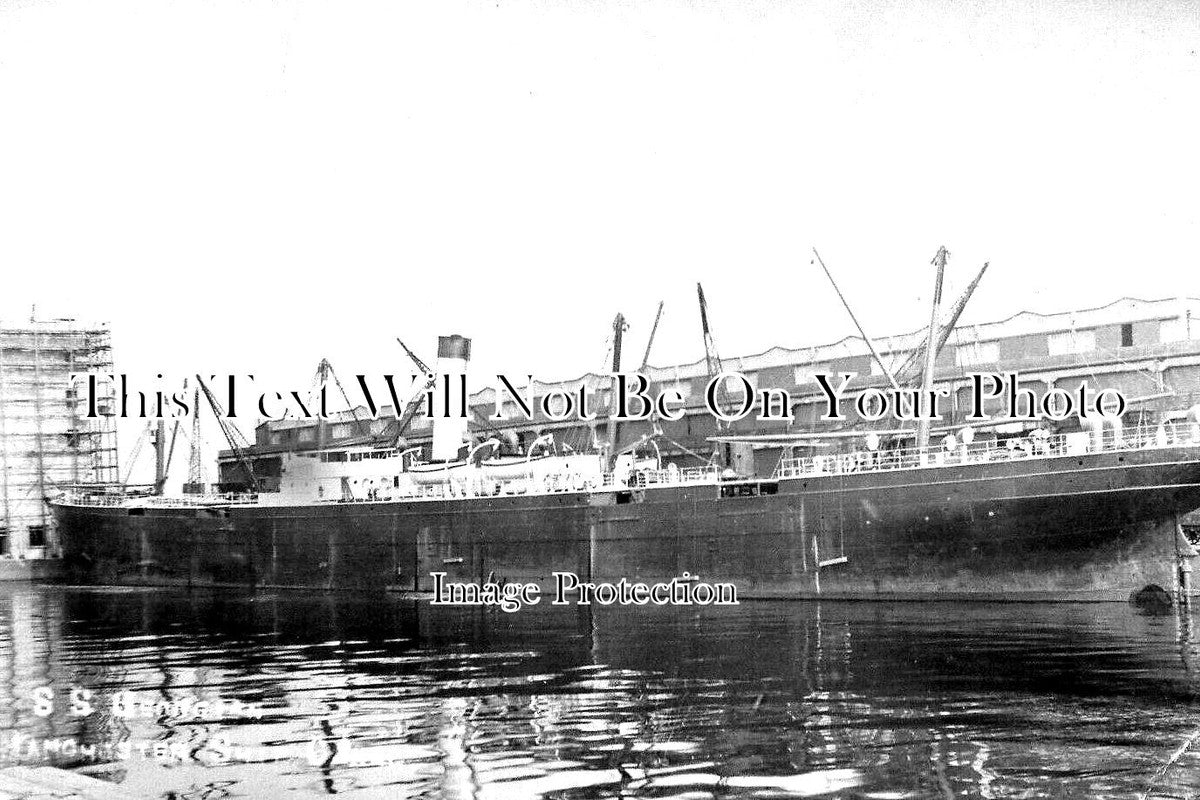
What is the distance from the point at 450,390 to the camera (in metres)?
60.9

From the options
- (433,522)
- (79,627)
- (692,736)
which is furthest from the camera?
(433,522)

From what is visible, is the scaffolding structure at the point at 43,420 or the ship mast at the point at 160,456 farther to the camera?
the scaffolding structure at the point at 43,420

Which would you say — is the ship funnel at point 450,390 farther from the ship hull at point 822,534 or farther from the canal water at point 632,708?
the canal water at point 632,708

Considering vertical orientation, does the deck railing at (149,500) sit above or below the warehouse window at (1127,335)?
below

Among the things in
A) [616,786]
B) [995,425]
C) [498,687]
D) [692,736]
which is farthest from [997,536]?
[616,786]

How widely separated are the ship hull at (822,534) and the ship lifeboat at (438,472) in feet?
12.9

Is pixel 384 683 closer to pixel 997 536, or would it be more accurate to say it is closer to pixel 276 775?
pixel 276 775

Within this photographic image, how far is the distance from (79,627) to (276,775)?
88.3 feet

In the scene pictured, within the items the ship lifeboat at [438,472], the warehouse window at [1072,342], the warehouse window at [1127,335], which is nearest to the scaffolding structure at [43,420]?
the ship lifeboat at [438,472]

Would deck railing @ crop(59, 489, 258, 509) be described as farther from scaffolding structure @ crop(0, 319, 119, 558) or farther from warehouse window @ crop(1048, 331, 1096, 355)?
warehouse window @ crop(1048, 331, 1096, 355)

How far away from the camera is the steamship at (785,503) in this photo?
3988cm

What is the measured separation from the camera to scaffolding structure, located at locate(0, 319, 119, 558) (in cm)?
7625

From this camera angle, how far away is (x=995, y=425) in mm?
56031

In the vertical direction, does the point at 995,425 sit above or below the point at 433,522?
above
